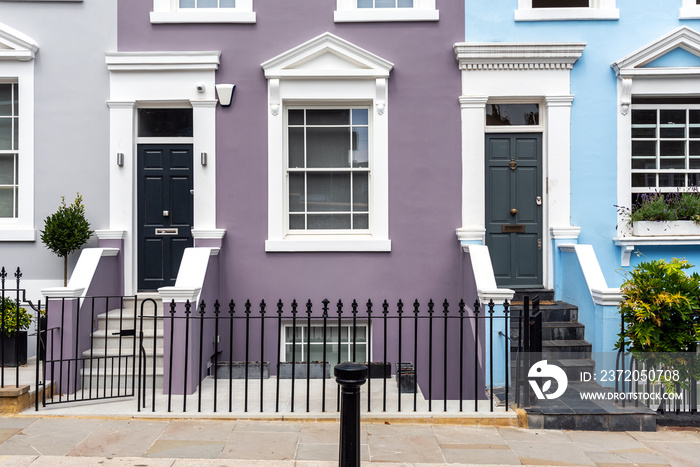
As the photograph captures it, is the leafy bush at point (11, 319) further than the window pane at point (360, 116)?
No

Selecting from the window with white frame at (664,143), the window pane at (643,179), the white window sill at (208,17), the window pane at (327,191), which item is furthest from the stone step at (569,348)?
the white window sill at (208,17)

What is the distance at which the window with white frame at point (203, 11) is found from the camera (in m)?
8.83

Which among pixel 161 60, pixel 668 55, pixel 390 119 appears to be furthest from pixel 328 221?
pixel 668 55

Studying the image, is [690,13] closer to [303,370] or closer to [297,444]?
[303,370]

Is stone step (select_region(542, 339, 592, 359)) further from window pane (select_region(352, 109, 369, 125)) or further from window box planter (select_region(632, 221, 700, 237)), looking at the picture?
window pane (select_region(352, 109, 369, 125))

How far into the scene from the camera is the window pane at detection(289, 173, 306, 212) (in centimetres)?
909

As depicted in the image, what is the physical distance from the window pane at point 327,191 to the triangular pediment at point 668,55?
4.29m

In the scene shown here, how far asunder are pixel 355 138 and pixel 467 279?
105 inches

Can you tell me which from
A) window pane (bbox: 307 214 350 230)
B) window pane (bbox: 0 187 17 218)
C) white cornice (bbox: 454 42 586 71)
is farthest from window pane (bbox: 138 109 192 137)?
white cornice (bbox: 454 42 586 71)

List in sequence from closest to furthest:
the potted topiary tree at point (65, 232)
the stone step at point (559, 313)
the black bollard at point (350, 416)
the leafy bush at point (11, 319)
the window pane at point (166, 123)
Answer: the black bollard at point (350, 416), the leafy bush at point (11, 319), the stone step at point (559, 313), the potted topiary tree at point (65, 232), the window pane at point (166, 123)

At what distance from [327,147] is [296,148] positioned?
1.52 ft

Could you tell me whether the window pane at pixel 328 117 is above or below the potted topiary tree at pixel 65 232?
above

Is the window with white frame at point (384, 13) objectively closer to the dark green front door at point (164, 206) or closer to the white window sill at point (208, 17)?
the white window sill at point (208, 17)

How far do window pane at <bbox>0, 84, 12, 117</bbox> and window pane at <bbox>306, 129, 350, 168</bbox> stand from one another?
4473mm
